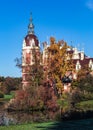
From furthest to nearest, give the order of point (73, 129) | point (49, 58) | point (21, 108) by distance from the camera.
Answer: point (49, 58)
point (21, 108)
point (73, 129)

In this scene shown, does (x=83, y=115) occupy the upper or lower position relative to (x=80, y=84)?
lower

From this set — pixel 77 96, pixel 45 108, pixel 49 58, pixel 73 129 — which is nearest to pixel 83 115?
pixel 73 129

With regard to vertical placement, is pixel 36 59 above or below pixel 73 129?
above

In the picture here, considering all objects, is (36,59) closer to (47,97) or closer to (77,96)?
(77,96)

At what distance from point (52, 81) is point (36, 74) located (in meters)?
3.58

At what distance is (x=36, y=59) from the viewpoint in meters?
63.5

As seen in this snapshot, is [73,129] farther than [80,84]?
No

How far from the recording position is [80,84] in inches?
2425

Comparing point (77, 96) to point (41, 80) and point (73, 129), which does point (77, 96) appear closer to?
point (41, 80)

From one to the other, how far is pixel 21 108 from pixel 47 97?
3.24 meters

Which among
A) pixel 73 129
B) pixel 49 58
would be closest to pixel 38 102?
pixel 49 58

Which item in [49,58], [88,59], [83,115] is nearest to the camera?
[83,115]

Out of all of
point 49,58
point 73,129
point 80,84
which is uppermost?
point 49,58

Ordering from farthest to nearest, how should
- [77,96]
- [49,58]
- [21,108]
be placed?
[49,58] < [77,96] < [21,108]
